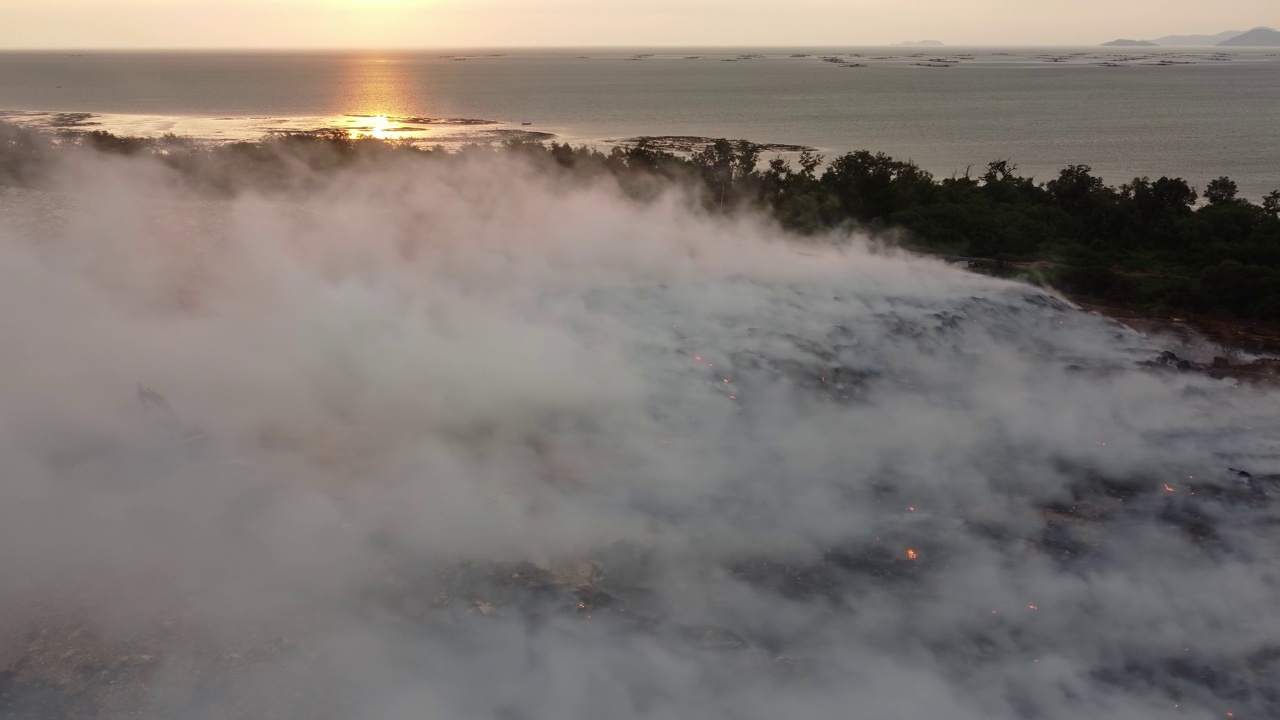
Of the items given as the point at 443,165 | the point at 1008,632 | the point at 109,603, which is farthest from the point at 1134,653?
the point at 443,165

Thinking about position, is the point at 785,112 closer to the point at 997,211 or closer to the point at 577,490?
the point at 997,211

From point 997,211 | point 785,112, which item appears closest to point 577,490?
point 997,211

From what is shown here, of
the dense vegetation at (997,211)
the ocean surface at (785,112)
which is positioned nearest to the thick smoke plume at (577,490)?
the dense vegetation at (997,211)

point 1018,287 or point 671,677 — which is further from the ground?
point 1018,287

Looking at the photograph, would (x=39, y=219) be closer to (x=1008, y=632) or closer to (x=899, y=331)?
(x=899, y=331)

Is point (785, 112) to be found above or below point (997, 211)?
above

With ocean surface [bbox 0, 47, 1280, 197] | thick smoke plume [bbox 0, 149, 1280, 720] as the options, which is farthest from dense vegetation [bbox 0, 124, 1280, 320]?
ocean surface [bbox 0, 47, 1280, 197]
